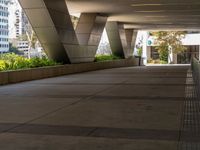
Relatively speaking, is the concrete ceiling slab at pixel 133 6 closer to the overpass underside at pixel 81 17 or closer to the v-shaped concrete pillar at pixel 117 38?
the overpass underside at pixel 81 17

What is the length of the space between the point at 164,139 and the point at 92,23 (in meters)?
23.5

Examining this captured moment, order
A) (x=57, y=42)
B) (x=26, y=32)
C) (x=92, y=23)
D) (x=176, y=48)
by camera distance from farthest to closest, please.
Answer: (x=176, y=48)
(x=26, y=32)
(x=92, y=23)
(x=57, y=42)

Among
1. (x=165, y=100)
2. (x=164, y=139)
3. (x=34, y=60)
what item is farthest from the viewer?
(x=34, y=60)

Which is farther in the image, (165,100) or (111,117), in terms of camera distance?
(165,100)

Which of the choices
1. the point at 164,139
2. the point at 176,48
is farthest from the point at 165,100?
the point at 176,48

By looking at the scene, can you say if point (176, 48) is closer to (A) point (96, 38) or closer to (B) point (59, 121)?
(A) point (96, 38)

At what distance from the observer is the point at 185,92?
40.9 ft

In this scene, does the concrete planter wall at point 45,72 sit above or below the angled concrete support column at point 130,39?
below

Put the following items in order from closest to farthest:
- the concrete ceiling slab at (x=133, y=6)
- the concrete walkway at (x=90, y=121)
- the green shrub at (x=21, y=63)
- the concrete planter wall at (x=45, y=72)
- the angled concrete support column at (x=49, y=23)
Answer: the concrete walkway at (x=90, y=121) → the concrete planter wall at (x=45, y=72) → the green shrub at (x=21, y=63) → the angled concrete support column at (x=49, y=23) → the concrete ceiling slab at (x=133, y=6)

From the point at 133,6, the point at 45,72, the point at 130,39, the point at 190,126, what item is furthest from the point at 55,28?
the point at 130,39

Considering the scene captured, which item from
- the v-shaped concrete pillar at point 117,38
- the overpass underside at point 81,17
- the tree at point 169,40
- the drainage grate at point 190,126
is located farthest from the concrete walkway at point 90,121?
the tree at point 169,40

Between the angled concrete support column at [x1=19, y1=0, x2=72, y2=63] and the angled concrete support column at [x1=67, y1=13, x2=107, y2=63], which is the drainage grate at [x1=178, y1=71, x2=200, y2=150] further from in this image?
the angled concrete support column at [x1=67, y1=13, x2=107, y2=63]

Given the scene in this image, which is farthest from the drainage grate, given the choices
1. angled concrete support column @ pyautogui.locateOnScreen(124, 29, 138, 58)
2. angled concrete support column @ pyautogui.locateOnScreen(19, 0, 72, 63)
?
angled concrete support column @ pyautogui.locateOnScreen(124, 29, 138, 58)

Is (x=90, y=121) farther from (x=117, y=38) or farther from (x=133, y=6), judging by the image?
(x=117, y=38)
